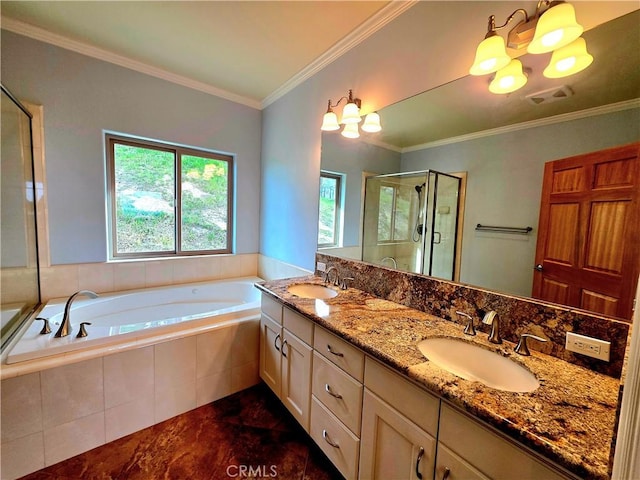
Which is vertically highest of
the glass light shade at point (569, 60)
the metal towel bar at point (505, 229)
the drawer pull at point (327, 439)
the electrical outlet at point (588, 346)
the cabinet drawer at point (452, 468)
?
the glass light shade at point (569, 60)

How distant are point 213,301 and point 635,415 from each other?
302 cm

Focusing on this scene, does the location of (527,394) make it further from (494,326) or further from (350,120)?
(350,120)

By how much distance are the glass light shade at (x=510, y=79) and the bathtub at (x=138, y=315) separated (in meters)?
2.08

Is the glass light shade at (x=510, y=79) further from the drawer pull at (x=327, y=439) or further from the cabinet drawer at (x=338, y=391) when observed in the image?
the drawer pull at (x=327, y=439)

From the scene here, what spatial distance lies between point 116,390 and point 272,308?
1022 millimetres

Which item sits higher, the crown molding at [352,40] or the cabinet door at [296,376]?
the crown molding at [352,40]

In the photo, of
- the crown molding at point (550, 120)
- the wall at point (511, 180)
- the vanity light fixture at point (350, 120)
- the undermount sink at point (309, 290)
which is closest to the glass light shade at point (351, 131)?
the vanity light fixture at point (350, 120)

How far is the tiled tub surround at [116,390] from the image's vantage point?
1.36 m

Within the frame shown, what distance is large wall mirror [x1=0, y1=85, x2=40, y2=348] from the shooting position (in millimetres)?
1837

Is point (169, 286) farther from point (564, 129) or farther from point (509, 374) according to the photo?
point (564, 129)

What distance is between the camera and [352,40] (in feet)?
6.17

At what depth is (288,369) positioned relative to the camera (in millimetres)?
1655

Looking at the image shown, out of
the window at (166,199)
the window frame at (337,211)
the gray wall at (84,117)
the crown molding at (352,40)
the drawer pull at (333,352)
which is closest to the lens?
the drawer pull at (333,352)

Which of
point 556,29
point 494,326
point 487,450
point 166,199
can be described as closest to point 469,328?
point 494,326
